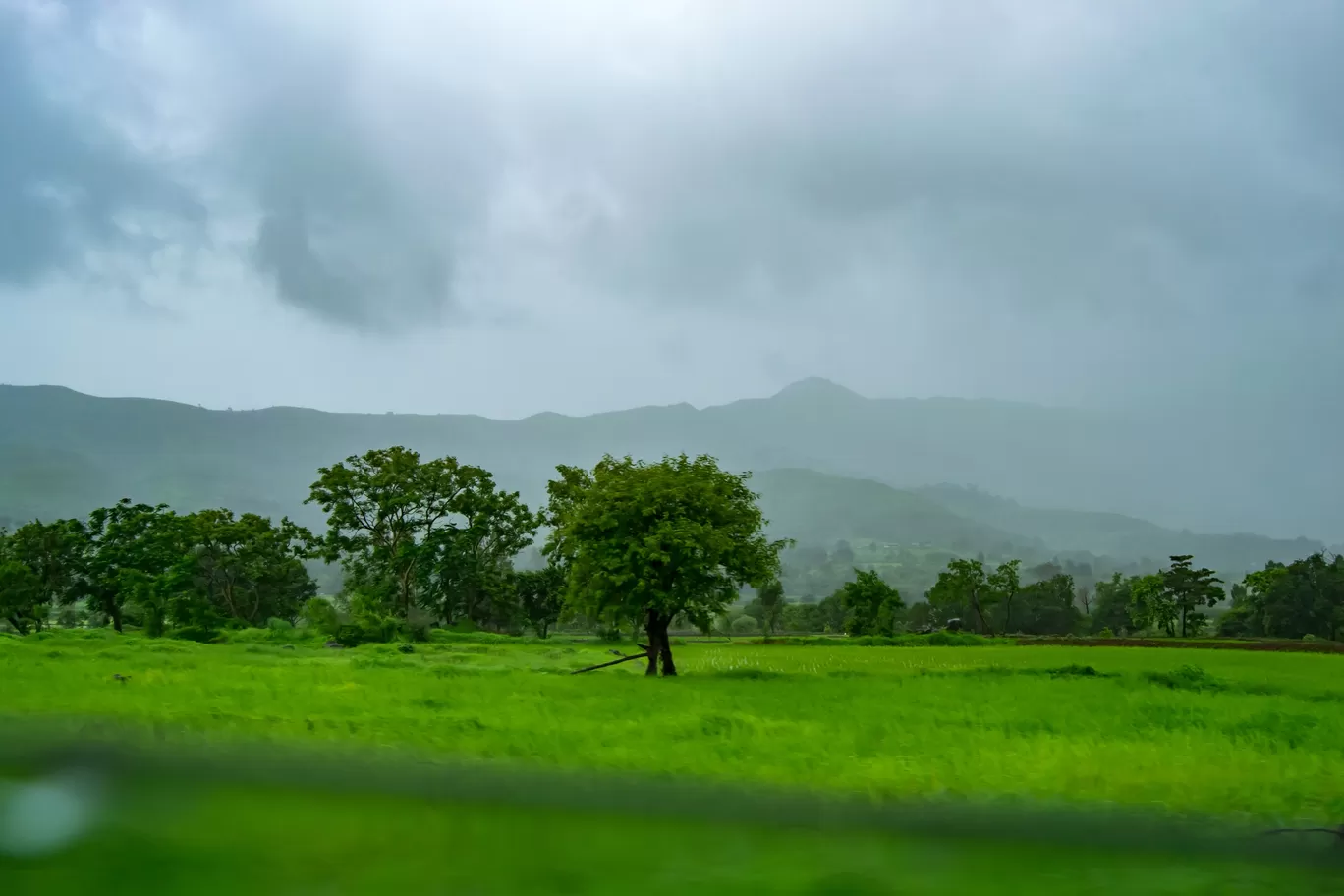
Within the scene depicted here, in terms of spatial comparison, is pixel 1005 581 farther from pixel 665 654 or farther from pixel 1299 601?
pixel 665 654

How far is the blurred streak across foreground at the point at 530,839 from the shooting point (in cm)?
610

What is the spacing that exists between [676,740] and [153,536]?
5877 centimetres

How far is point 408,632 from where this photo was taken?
168 ft

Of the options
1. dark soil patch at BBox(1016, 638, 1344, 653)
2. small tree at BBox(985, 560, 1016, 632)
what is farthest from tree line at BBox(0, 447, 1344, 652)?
dark soil patch at BBox(1016, 638, 1344, 653)

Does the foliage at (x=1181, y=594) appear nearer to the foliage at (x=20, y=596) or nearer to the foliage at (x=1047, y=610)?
the foliage at (x=1047, y=610)

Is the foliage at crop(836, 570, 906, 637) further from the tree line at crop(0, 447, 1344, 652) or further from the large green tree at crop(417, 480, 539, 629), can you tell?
the large green tree at crop(417, 480, 539, 629)

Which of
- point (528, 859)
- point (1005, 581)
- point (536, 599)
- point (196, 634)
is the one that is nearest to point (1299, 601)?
point (1005, 581)

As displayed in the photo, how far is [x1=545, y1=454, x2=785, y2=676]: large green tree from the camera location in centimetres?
2870

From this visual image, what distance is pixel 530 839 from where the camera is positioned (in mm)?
6754

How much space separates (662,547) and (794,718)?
1205cm

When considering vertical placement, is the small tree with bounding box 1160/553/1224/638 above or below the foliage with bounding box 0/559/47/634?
above

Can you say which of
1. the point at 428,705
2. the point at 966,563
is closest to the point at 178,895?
the point at 428,705

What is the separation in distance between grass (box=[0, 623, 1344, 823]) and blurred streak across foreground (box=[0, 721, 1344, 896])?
1.91 m

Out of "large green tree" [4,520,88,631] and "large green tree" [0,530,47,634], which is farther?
"large green tree" [4,520,88,631]
